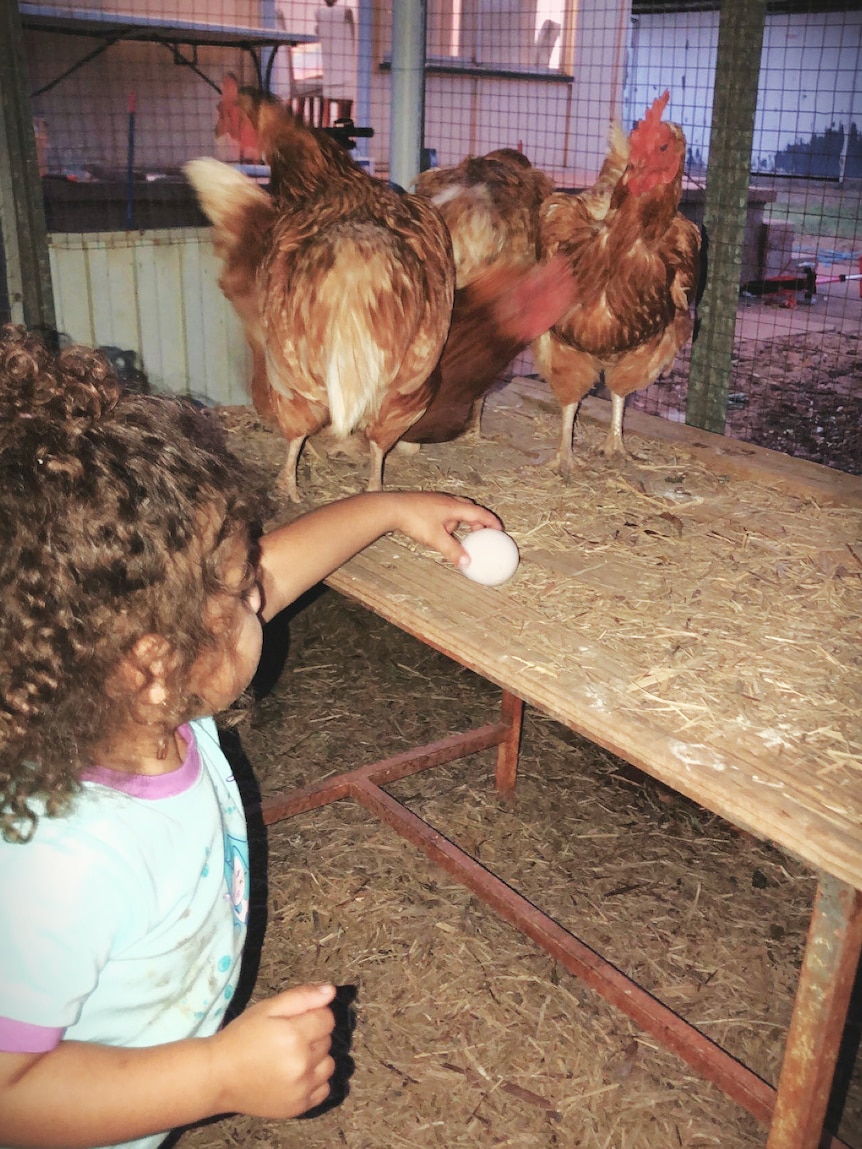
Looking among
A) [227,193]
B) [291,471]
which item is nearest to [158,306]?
[227,193]

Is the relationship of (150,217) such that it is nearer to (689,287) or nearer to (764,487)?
(689,287)

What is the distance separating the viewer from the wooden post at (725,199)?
3068 mm

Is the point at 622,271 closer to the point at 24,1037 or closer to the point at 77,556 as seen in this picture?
the point at 77,556

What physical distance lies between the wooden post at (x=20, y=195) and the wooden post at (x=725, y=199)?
2392 mm

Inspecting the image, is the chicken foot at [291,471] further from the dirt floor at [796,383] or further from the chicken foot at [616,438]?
the dirt floor at [796,383]

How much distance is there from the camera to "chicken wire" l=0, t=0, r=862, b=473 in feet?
23.0

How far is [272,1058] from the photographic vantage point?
1.01 meters

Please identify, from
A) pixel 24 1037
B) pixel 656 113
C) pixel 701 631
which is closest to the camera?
pixel 24 1037

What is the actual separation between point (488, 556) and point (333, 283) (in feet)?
2.53

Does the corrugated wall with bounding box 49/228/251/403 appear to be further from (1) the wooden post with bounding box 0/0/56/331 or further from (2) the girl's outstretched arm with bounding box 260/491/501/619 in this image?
(2) the girl's outstretched arm with bounding box 260/491/501/619

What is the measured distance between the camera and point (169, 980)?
3.77 ft

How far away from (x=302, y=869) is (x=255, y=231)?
1.70 m

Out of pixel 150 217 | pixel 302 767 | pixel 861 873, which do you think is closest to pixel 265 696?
pixel 302 767

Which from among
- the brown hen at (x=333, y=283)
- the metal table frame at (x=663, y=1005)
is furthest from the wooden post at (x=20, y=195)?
the metal table frame at (x=663, y=1005)
